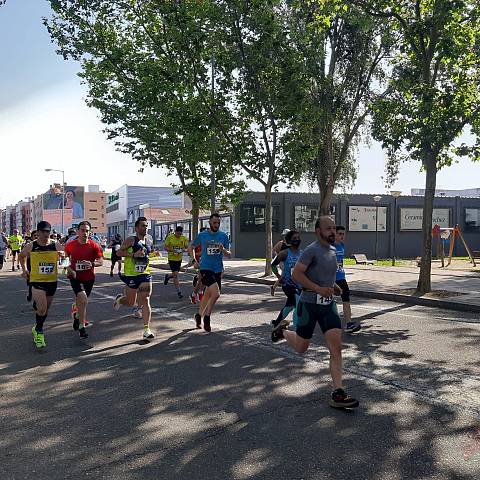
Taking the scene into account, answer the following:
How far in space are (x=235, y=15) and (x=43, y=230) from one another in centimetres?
1268

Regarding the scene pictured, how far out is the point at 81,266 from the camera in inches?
315

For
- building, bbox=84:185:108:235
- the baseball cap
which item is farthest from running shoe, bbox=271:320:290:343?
building, bbox=84:185:108:235

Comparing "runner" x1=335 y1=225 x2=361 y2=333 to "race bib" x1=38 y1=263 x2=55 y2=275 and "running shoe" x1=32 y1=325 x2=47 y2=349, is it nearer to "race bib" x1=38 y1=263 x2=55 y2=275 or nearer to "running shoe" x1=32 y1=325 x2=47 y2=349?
"race bib" x1=38 y1=263 x2=55 y2=275

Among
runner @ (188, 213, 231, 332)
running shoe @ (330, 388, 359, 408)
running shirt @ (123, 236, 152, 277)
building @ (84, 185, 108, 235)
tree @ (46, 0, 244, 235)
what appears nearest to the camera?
running shoe @ (330, 388, 359, 408)

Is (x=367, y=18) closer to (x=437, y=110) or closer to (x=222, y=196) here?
(x=437, y=110)

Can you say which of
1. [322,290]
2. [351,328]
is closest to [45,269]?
[322,290]

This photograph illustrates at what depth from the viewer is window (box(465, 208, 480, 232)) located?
130 feet

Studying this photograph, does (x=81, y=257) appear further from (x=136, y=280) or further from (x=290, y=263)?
(x=290, y=263)

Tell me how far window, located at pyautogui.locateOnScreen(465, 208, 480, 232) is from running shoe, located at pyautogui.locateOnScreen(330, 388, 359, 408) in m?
38.7

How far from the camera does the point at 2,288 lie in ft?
53.0

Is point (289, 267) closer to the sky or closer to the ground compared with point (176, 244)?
closer to the ground

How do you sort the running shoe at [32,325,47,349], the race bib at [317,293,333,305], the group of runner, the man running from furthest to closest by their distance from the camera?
the man running < the group of runner < the running shoe at [32,325,47,349] < the race bib at [317,293,333,305]

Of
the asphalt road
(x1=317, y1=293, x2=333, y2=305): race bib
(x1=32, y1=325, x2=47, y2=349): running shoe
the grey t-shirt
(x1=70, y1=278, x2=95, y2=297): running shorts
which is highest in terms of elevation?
the grey t-shirt

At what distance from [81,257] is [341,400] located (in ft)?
16.7
